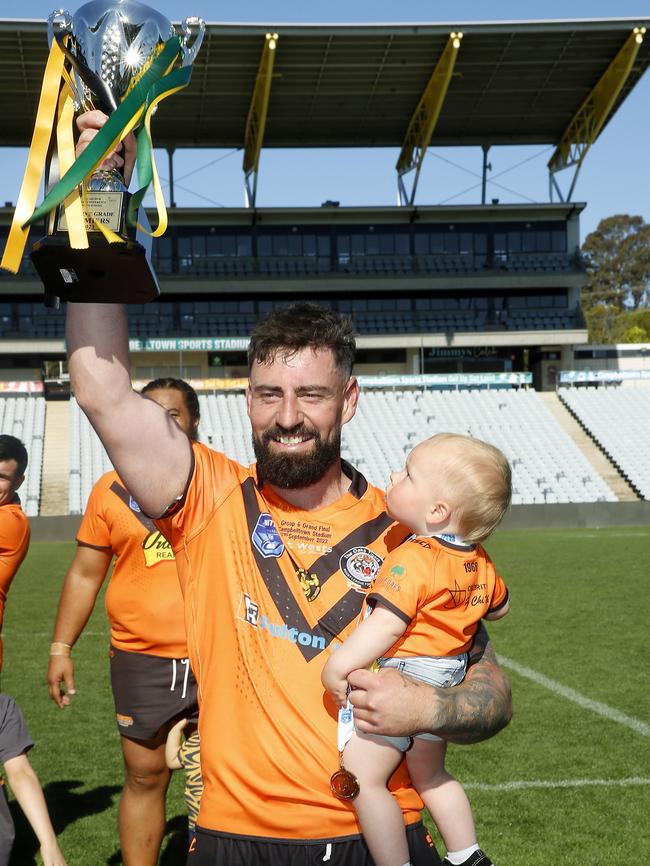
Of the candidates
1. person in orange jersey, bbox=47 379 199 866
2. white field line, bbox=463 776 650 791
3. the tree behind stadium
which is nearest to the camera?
person in orange jersey, bbox=47 379 199 866

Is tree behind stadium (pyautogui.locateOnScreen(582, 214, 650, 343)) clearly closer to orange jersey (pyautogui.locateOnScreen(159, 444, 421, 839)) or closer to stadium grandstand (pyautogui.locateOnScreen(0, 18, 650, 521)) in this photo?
stadium grandstand (pyautogui.locateOnScreen(0, 18, 650, 521))

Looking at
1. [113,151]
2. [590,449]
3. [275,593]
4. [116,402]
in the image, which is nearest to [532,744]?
[275,593]

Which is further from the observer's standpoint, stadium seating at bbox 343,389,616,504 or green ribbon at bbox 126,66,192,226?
stadium seating at bbox 343,389,616,504

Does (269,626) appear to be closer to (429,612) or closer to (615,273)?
(429,612)

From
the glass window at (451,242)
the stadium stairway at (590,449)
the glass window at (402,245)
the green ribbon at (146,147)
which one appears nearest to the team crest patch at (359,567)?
the green ribbon at (146,147)

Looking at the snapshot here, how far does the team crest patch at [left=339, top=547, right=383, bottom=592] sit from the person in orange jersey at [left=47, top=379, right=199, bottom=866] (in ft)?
6.65

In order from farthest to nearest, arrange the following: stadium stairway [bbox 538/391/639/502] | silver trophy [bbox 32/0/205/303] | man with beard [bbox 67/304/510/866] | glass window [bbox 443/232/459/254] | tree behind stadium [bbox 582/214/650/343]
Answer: tree behind stadium [bbox 582/214/650/343]
glass window [bbox 443/232/459/254]
stadium stairway [bbox 538/391/639/502]
man with beard [bbox 67/304/510/866]
silver trophy [bbox 32/0/205/303]

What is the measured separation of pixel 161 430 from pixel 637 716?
22.1ft

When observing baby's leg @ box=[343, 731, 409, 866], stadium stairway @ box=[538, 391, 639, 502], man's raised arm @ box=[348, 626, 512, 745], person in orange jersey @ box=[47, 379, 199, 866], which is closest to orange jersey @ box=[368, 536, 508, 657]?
man's raised arm @ box=[348, 626, 512, 745]

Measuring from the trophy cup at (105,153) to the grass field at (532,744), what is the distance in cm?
409

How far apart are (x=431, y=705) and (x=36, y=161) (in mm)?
1651

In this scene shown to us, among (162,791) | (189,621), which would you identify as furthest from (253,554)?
(162,791)

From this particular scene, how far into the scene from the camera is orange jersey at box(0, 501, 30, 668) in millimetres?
4895

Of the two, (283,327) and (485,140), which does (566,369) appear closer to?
(485,140)
